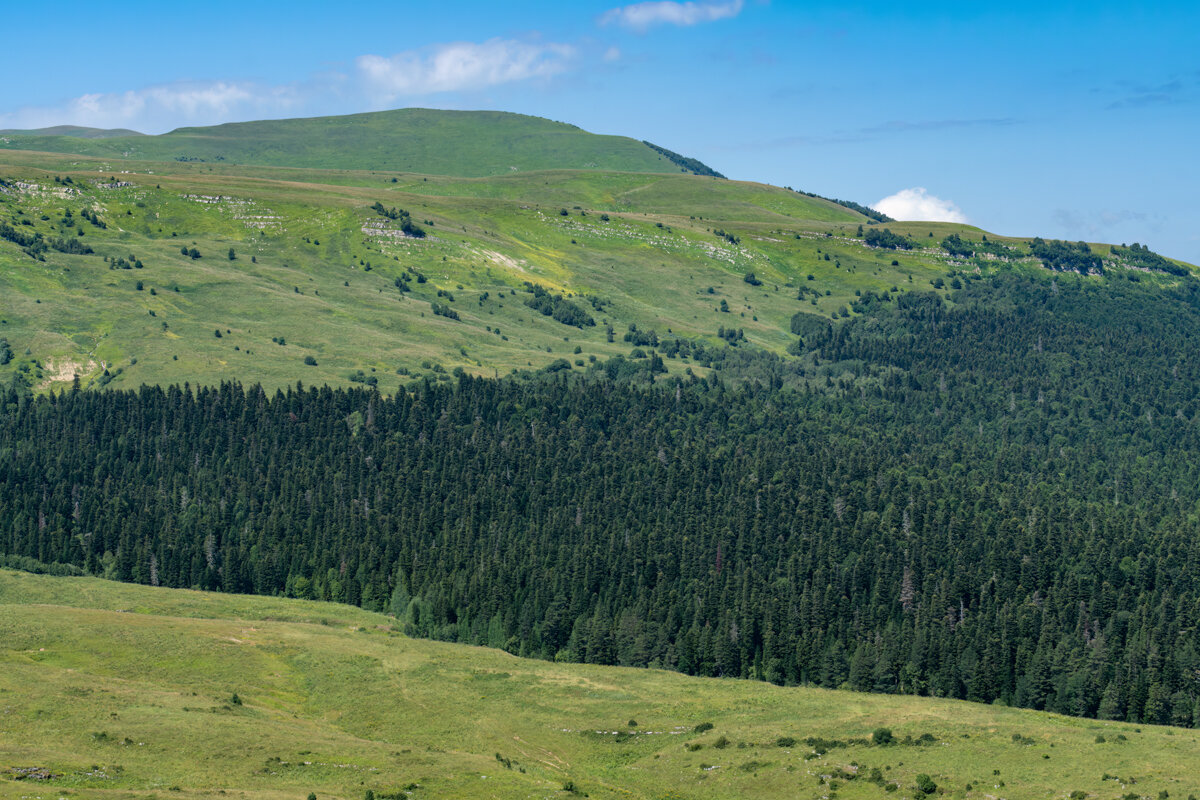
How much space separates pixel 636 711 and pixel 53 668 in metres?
67.1

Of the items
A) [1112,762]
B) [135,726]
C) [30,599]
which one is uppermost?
[1112,762]

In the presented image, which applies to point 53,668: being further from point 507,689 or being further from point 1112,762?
point 1112,762

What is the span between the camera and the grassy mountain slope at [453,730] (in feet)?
369

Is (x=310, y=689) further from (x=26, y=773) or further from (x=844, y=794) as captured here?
(x=844, y=794)

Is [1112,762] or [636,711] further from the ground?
[1112,762]

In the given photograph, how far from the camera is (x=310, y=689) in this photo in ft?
513

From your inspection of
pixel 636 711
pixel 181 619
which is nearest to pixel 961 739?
pixel 636 711

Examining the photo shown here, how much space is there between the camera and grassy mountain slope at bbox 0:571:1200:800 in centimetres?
11250

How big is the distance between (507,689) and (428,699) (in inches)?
440

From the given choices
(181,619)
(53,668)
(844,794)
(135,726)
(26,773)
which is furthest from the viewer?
(181,619)

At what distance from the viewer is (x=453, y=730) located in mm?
141125

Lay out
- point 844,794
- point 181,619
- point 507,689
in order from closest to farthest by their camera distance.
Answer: point 844,794 < point 507,689 < point 181,619

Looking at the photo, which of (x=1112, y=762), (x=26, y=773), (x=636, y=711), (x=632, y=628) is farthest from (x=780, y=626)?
(x=26, y=773)

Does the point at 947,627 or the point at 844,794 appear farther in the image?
the point at 947,627
